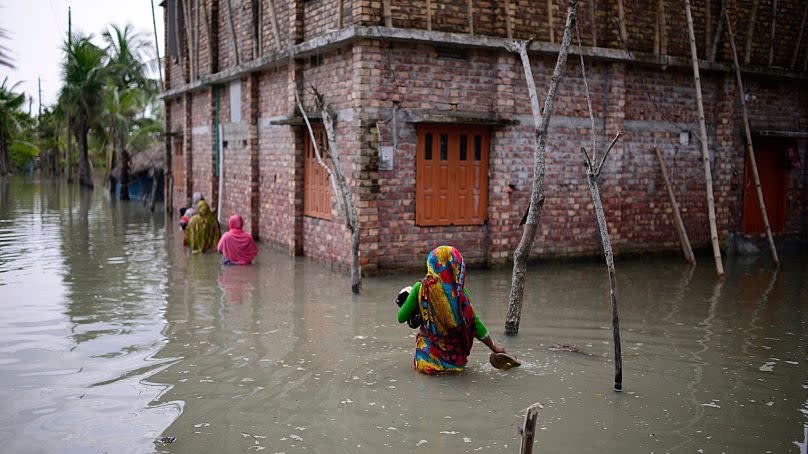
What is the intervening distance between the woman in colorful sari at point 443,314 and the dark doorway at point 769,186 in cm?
1078

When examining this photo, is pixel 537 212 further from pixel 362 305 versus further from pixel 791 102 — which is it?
pixel 791 102

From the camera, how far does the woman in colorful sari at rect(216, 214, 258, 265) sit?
509 inches

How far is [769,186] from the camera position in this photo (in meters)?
15.8

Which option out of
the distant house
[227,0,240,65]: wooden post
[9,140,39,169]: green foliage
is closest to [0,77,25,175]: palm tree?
[9,140,39,169]: green foliage

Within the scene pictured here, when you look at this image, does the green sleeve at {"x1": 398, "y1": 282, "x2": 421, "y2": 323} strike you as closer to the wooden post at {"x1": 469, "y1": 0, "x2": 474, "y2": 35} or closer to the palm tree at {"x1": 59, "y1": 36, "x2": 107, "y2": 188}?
the wooden post at {"x1": 469, "y1": 0, "x2": 474, "y2": 35}

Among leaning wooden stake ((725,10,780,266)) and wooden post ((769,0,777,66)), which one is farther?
wooden post ((769,0,777,66))

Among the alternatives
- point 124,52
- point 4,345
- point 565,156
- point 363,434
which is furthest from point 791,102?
point 124,52

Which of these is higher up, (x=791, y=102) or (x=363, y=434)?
(x=791, y=102)

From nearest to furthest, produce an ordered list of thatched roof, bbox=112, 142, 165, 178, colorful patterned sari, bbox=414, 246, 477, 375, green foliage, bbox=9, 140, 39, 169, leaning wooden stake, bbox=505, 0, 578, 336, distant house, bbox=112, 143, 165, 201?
colorful patterned sari, bbox=414, 246, 477, 375
leaning wooden stake, bbox=505, 0, 578, 336
thatched roof, bbox=112, 142, 165, 178
distant house, bbox=112, 143, 165, 201
green foliage, bbox=9, 140, 39, 169

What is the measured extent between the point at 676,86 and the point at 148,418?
11554mm

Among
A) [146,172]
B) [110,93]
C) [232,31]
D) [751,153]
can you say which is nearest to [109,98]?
[110,93]

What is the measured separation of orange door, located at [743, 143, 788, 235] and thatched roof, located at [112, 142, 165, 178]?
1925 centimetres

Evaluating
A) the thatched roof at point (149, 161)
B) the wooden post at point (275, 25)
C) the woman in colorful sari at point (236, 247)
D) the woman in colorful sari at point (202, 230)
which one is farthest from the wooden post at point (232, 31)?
the thatched roof at point (149, 161)

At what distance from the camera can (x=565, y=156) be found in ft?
42.6
